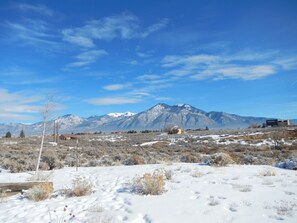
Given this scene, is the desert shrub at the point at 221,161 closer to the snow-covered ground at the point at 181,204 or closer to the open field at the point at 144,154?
the open field at the point at 144,154

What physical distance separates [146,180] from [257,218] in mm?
3872

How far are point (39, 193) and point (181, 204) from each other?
13.4 feet

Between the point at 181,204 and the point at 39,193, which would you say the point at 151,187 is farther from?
the point at 39,193

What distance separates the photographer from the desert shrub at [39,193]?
9434mm

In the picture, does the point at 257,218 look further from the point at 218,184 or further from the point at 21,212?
the point at 21,212

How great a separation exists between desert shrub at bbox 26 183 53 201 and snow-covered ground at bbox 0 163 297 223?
0.27m

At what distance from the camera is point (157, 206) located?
830 centimetres

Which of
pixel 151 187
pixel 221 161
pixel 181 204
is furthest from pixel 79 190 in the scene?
pixel 221 161

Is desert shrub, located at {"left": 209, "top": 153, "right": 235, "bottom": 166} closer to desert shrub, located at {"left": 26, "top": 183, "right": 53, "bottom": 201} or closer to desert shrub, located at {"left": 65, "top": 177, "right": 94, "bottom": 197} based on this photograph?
desert shrub, located at {"left": 65, "top": 177, "right": 94, "bottom": 197}

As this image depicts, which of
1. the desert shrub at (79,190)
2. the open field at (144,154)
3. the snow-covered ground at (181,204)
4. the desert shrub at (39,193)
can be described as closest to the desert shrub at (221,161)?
the open field at (144,154)

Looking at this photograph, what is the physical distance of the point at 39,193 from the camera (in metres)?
9.48

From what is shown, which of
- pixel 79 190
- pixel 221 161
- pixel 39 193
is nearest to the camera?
pixel 39 193

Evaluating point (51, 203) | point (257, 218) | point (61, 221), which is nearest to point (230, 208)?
point (257, 218)

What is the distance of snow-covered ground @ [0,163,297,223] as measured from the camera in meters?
7.28
